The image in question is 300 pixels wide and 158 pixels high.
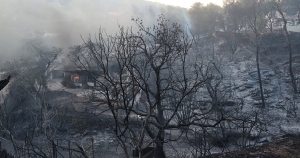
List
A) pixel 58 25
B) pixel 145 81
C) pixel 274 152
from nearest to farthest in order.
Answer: pixel 145 81
pixel 274 152
pixel 58 25

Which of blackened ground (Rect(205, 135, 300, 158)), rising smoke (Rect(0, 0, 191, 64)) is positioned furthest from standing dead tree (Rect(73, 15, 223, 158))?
rising smoke (Rect(0, 0, 191, 64))

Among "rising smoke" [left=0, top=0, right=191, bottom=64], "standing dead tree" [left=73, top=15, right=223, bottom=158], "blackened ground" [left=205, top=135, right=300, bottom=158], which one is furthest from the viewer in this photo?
"rising smoke" [left=0, top=0, right=191, bottom=64]

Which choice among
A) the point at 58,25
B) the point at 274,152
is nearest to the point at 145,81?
the point at 274,152

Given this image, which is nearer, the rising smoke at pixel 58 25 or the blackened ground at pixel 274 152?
the blackened ground at pixel 274 152

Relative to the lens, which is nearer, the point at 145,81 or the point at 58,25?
the point at 145,81

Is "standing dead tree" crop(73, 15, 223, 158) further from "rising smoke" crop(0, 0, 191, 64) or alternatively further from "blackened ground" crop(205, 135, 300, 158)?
"rising smoke" crop(0, 0, 191, 64)

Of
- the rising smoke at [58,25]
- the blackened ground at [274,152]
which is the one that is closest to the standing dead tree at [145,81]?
the blackened ground at [274,152]

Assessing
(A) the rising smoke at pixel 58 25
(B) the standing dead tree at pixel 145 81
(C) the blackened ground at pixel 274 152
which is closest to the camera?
(B) the standing dead tree at pixel 145 81

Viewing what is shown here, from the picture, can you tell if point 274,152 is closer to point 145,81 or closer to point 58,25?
point 145,81

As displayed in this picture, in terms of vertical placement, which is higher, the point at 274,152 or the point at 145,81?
the point at 145,81

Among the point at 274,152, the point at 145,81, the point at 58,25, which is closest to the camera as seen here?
the point at 145,81

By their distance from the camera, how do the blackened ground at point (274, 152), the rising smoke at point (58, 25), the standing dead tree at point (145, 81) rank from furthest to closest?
the rising smoke at point (58, 25)
the blackened ground at point (274, 152)
the standing dead tree at point (145, 81)

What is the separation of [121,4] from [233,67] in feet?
97.4

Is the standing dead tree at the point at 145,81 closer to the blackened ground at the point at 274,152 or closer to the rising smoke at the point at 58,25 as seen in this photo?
the blackened ground at the point at 274,152
